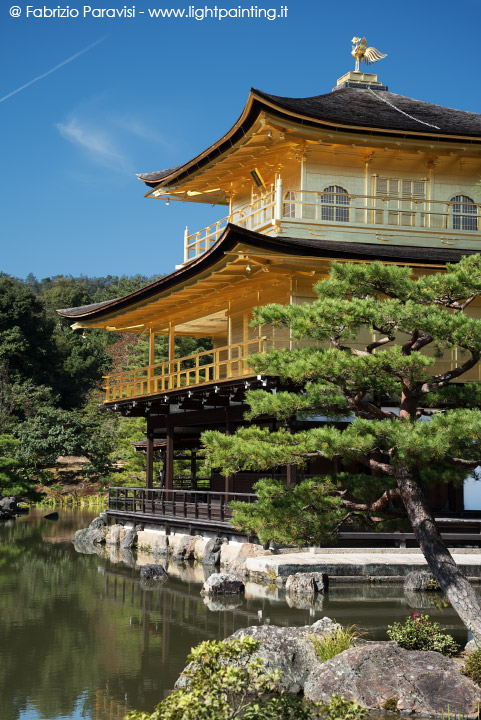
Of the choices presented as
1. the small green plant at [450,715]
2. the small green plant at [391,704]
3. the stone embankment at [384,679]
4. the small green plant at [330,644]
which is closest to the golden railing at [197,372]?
the small green plant at [330,644]

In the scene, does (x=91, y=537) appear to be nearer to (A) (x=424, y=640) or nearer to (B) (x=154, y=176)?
(B) (x=154, y=176)

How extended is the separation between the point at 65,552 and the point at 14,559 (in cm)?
177

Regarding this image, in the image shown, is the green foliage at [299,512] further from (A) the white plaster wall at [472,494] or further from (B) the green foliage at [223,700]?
(A) the white plaster wall at [472,494]

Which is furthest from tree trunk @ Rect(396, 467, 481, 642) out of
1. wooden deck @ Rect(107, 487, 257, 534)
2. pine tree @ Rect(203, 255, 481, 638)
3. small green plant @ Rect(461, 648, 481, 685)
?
wooden deck @ Rect(107, 487, 257, 534)

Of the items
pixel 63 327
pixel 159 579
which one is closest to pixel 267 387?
pixel 159 579

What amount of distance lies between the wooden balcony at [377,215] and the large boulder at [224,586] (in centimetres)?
885

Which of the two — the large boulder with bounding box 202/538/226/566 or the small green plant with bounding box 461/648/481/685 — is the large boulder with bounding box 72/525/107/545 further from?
the small green plant with bounding box 461/648/481/685

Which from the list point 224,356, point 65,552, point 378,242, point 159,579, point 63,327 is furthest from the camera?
point 63,327

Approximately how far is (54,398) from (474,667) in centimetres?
4539

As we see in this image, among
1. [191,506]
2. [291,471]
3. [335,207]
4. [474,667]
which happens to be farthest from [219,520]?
[474,667]

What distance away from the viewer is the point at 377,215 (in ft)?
76.2

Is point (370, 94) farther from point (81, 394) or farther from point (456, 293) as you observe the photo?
point (81, 394)

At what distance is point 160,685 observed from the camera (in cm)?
1045

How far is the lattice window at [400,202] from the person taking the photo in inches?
912
